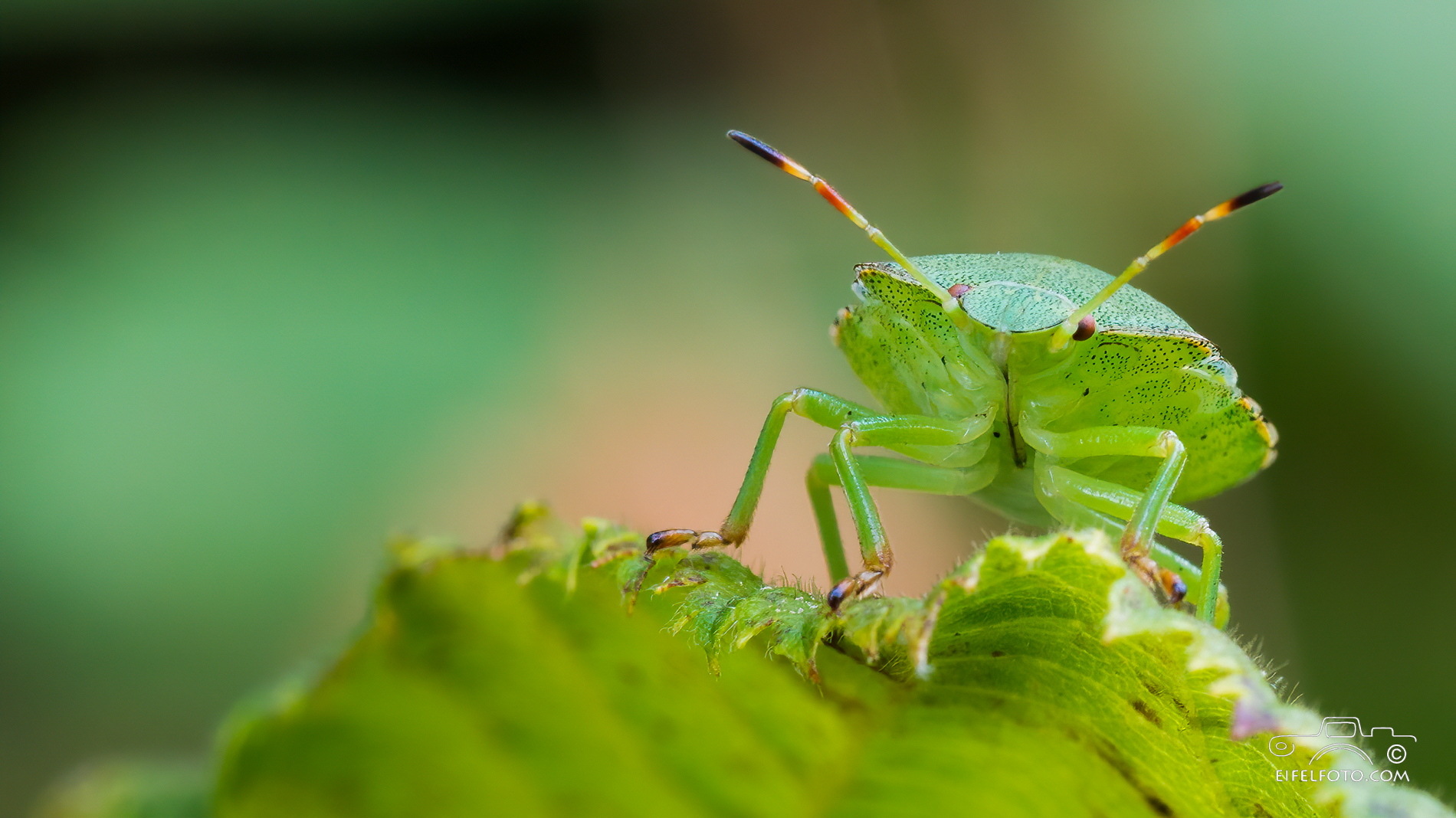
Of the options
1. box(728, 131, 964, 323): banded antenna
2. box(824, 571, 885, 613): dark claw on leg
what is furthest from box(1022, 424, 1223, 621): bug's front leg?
box(824, 571, 885, 613): dark claw on leg

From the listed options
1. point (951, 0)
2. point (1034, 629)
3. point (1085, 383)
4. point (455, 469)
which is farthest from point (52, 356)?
point (951, 0)

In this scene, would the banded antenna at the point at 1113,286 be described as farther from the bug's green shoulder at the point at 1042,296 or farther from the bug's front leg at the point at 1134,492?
the bug's front leg at the point at 1134,492

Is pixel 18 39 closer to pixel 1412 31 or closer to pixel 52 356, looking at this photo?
pixel 52 356

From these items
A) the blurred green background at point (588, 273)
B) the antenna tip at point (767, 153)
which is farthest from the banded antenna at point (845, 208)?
the blurred green background at point (588, 273)

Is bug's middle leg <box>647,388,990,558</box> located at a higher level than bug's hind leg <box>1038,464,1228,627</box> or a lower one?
higher

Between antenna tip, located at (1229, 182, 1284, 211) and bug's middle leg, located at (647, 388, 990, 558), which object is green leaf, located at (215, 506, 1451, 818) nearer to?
bug's middle leg, located at (647, 388, 990, 558)
